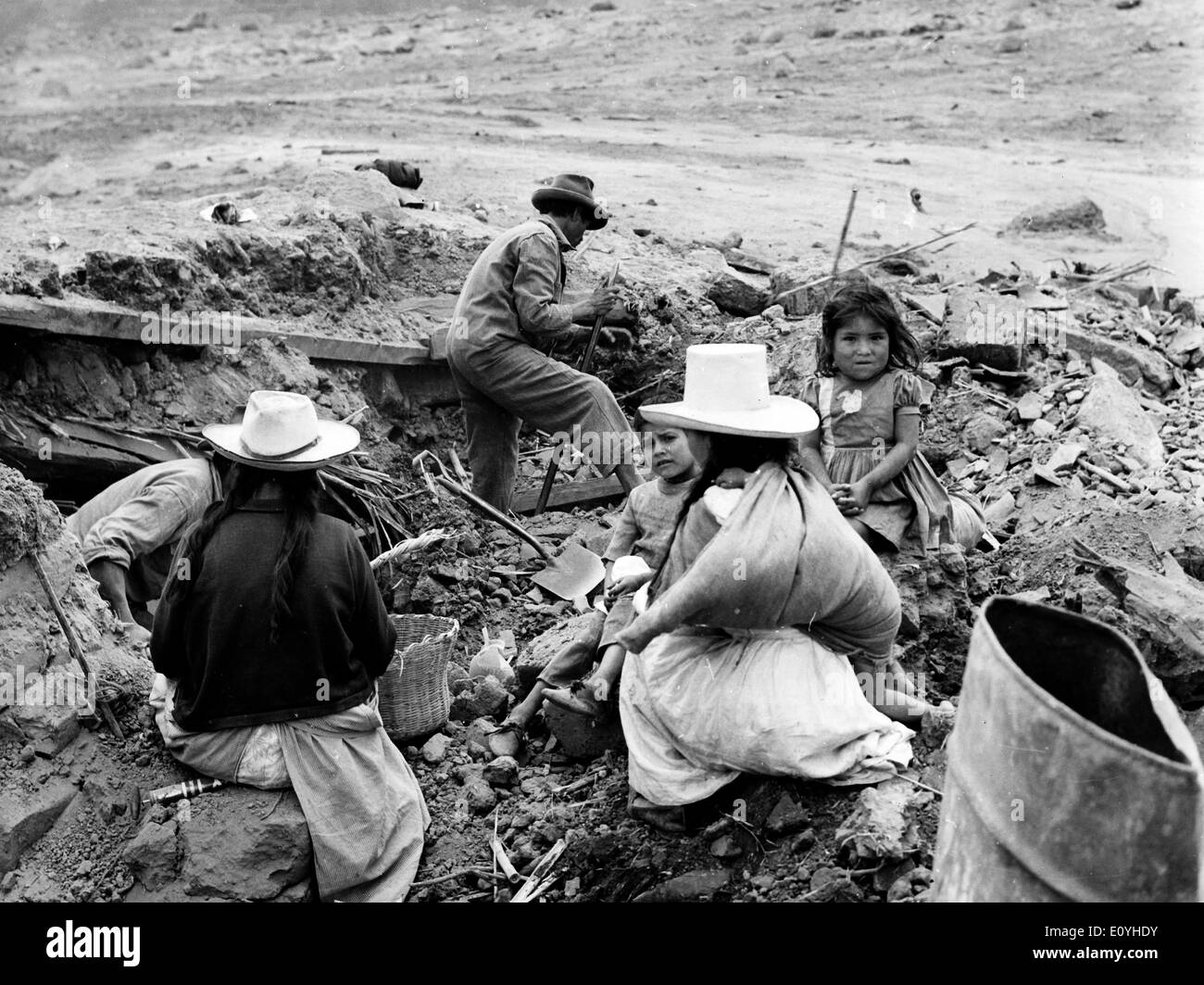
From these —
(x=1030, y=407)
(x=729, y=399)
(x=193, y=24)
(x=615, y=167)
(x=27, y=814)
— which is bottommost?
(x=27, y=814)

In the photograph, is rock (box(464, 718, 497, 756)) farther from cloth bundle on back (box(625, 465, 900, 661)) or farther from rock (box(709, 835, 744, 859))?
cloth bundle on back (box(625, 465, 900, 661))

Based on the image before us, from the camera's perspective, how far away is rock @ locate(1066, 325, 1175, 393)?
8.80 m

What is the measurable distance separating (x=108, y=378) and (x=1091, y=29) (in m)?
18.3

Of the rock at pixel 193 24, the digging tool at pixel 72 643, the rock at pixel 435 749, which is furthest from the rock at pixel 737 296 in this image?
the rock at pixel 193 24

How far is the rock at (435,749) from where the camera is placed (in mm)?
5562

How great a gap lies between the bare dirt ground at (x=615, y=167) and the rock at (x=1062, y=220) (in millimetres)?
221

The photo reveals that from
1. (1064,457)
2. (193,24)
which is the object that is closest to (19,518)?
(1064,457)

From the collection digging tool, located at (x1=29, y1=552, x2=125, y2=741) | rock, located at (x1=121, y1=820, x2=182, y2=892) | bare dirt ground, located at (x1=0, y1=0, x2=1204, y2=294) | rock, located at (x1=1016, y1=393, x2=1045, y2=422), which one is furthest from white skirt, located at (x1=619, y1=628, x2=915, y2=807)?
bare dirt ground, located at (x1=0, y1=0, x2=1204, y2=294)

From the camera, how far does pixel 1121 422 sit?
7820mm

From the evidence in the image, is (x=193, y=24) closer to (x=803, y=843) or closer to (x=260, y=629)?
(x=260, y=629)

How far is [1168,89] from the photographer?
19.2 metres

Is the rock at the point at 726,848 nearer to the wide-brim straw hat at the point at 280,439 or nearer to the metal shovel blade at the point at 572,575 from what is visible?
the wide-brim straw hat at the point at 280,439

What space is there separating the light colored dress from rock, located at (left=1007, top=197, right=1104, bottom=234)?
826 cm

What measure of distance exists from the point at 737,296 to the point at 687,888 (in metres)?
6.25
